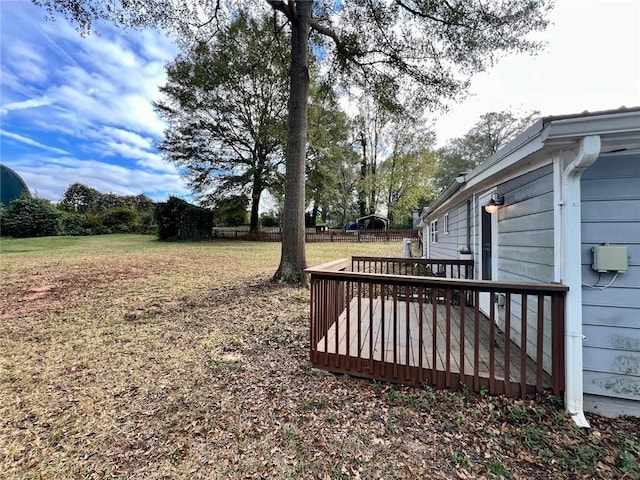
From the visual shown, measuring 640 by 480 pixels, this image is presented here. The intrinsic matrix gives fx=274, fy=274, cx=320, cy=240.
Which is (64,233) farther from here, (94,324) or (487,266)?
(487,266)

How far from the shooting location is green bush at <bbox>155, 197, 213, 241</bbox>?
18.6m

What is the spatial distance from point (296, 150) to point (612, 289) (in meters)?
5.44

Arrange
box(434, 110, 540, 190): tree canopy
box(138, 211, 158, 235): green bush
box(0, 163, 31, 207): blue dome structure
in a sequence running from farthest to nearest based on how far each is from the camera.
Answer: box(434, 110, 540, 190): tree canopy < box(138, 211, 158, 235): green bush < box(0, 163, 31, 207): blue dome structure

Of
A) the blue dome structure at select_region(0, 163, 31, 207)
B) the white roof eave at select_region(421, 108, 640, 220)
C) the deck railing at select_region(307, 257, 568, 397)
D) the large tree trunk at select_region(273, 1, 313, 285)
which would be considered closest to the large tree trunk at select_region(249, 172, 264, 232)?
the large tree trunk at select_region(273, 1, 313, 285)

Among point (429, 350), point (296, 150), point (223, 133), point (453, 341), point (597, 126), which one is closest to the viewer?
point (597, 126)

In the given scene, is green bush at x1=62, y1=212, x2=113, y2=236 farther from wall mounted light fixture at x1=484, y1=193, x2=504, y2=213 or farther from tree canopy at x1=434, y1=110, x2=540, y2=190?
tree canopy at x1=434, y1=110, x2=540, y2=190

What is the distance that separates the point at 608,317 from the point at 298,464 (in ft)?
8.52

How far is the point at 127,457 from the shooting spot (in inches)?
71.6

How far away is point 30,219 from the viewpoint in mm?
18484

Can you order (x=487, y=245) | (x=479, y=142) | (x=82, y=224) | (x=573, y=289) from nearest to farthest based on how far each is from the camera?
(x=573, y=289) < (x=487, y=245) < (x=82, y=224) < (x=479, y=142)

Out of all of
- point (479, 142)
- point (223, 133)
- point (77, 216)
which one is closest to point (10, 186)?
point (77, 216)

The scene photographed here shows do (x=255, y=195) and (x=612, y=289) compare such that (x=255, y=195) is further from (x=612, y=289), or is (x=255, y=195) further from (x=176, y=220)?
(x=612, y=289)

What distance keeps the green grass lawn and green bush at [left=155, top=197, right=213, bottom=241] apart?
15.8 meters

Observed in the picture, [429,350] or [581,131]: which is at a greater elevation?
[581,131]
